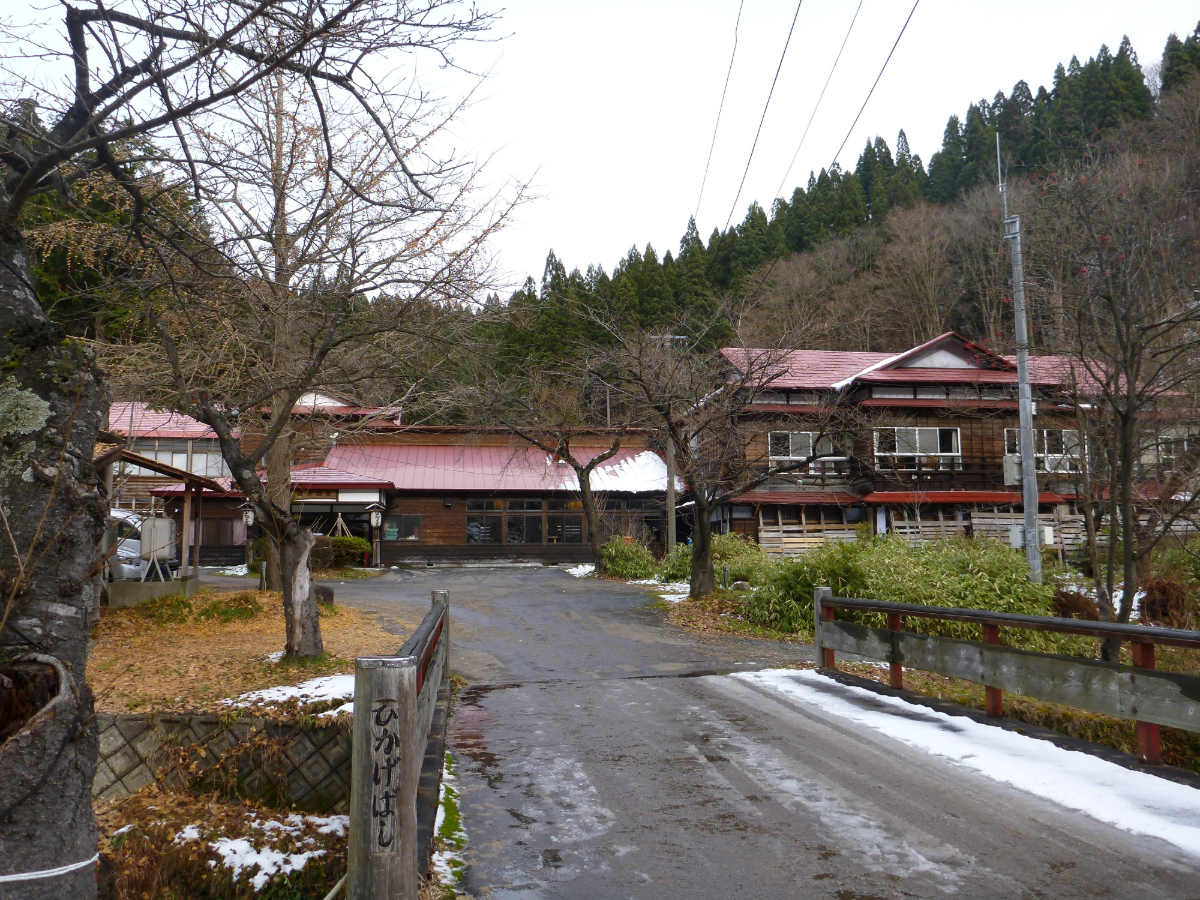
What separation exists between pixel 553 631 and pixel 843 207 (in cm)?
4648

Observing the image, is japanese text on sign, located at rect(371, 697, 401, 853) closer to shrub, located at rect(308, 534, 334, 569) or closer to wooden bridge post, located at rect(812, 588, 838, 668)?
wooden bridge post, located at rect(812, 588, 838, 668)

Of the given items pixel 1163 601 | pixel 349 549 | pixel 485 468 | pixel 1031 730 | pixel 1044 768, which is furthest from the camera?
pixel 485 468

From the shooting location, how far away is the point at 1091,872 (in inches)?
173

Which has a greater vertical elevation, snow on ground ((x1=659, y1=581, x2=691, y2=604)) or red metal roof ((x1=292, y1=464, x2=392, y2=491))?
red metal roof ((x1=292, y1=464, x2=392, y2=491))

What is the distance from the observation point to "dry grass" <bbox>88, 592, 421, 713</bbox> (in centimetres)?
833

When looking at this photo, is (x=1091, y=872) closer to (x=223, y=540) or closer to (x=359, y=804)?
(x=359, y=804)

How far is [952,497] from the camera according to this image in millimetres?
30281

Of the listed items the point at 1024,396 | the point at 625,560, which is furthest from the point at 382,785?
the point at 625,560

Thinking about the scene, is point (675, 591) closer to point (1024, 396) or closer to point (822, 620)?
point (1024, 396)

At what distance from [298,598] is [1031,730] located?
728 cm

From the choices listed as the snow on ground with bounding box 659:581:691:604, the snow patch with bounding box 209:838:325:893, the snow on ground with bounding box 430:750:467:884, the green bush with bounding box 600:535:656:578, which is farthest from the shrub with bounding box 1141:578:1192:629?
the snow patch with bounding box 209:838:325:893

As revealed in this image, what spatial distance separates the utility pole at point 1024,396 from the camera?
14.3 metres

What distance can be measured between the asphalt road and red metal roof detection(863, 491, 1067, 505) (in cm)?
2148

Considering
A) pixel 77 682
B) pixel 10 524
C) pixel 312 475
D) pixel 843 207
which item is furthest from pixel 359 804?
pixel 843 207
